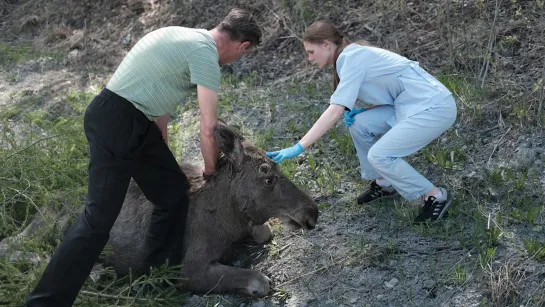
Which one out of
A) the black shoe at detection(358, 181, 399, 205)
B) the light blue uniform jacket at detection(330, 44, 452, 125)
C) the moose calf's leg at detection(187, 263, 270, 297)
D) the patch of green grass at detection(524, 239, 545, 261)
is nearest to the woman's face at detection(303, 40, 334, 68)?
the light blue uniform jacket at detection(330, 44, 452, 125)

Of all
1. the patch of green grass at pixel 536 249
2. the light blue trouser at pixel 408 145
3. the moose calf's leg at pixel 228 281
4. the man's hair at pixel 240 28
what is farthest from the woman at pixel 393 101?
the moose calf's leg at pixel 228 281

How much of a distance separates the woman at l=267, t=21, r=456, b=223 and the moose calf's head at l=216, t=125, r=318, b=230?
0.68 ft

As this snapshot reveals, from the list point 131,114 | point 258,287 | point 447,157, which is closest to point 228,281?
point 258,287

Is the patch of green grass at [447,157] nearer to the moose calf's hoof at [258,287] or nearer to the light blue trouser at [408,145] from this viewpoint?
the light blue trouser at [408,145]

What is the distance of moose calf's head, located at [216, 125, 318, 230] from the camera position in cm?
639

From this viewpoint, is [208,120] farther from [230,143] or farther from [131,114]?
[230,143]

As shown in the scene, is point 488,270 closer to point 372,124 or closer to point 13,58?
point 372,124

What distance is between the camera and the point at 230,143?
20.6ft

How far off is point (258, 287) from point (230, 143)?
4.07ft

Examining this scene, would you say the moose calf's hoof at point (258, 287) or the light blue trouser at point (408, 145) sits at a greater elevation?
the light blue trouser at point (408, 145)

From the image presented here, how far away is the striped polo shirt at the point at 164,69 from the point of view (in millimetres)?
5555

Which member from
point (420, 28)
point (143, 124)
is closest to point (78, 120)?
point (143, 124)

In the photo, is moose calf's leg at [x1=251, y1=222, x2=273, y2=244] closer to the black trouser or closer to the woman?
the woman

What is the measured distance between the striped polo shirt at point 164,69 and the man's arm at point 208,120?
76 mm
